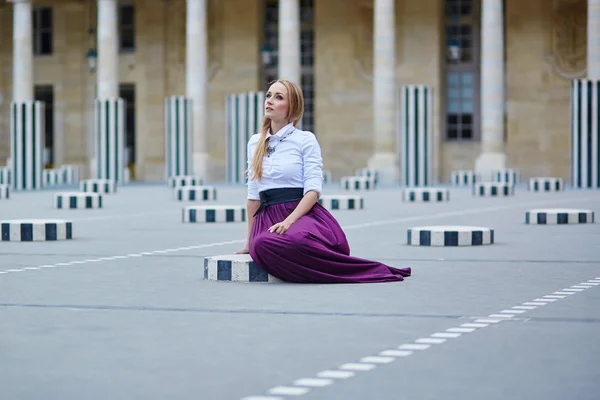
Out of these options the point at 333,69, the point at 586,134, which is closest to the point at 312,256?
the point at 586,134

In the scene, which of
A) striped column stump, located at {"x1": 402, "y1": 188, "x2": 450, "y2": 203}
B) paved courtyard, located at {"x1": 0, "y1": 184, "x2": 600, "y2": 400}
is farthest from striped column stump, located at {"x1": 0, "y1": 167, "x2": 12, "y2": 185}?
paved courtyard, located at {"x1": 0, "y1": 184, "x2": 600, "y2": 400}

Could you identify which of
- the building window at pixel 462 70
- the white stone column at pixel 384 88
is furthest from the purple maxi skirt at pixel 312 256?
the building window at pixel 462 70

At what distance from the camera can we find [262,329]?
721cm

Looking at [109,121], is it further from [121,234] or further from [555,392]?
[555,392]

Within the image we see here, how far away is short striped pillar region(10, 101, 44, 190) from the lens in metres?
37.0

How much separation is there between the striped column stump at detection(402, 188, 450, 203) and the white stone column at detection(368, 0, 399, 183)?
18994 mm

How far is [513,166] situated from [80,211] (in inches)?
1134

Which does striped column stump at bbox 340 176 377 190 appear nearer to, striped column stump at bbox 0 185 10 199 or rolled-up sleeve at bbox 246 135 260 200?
striped column stump at bbox 0 185 10 199

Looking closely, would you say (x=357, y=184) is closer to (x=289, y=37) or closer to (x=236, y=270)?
(x=289, y=37)

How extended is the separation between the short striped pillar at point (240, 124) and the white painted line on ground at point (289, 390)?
3511 cm

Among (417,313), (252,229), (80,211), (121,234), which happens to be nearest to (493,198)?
(80,211)

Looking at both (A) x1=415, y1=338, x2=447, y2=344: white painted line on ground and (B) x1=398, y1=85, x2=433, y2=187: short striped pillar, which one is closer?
(A) x1=415, y1=338, x2=447, y2=344: white painted line on ground

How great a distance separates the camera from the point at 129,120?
5759 centimetres

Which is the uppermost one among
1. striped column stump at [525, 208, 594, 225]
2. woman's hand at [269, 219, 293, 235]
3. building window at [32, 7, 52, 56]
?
building window at [32, 7, 52, 56]
